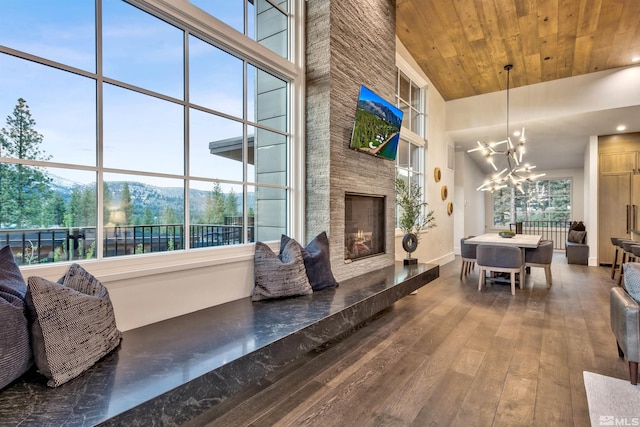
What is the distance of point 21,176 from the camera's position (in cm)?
154

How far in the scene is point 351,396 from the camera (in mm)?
1934

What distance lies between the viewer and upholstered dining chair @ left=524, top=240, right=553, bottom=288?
473 cm

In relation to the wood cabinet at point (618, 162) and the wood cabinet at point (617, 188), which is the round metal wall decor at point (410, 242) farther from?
the wood cabinet at point (618, 162)

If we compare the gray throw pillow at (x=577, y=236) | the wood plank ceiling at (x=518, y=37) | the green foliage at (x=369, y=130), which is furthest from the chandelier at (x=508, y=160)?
the gray throw pillow at (x=577, y=236)

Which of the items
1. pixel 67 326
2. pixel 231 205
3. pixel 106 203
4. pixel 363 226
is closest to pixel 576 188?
pixel 363 226

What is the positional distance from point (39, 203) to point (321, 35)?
8.21 ft

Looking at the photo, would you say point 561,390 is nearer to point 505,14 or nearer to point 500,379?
point 500,379

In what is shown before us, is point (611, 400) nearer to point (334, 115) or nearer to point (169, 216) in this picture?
point (334, 115)

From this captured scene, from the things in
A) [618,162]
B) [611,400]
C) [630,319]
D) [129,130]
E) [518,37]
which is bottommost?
[611,400]

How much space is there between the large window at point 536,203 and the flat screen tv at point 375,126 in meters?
8.96

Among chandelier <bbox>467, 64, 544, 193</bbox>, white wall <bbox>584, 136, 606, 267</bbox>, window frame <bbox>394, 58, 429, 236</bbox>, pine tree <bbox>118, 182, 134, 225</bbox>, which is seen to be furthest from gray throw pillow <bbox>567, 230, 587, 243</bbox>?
pine tree <bbox>118, 182, 134, 225</bbox>

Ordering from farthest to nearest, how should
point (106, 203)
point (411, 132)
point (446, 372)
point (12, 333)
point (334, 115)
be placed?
point (411, 132), point (334, 115), point (446, 372), point (106, 203), point (12, 333)

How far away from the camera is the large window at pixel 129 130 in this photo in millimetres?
1566

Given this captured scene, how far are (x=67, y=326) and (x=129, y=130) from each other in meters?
1.15
